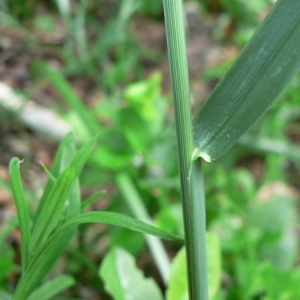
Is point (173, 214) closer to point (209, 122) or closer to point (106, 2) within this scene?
point (209, 122)

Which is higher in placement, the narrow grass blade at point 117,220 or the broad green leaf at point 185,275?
the broad green leaf at point 185,275

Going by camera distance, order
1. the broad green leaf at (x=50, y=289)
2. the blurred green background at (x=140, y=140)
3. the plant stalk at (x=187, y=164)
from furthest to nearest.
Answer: the blurred green background at (x=140, y=140) < the broad green leaf at (x=50, y=289) < the plant stalk at (x=187, y=164)

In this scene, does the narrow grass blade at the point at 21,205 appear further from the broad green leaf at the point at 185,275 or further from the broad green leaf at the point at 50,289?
the broad green leaf at the point at 185,275

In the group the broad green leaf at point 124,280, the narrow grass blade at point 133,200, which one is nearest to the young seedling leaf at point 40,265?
the broad green leaf at point 124,280

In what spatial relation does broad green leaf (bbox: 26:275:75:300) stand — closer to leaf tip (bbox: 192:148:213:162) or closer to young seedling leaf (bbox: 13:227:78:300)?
young seedling leaf (bbox: 13:227:78:300)

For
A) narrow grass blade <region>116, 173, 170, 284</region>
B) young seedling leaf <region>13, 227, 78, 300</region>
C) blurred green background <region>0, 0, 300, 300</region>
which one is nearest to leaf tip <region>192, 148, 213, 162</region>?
young seedling leaf <region>13, 227, 78, 300</region>

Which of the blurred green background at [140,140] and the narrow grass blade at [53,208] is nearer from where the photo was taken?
the narrow grass blade at [53,208]

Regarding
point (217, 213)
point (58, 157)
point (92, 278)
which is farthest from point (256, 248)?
point (58, 157)
